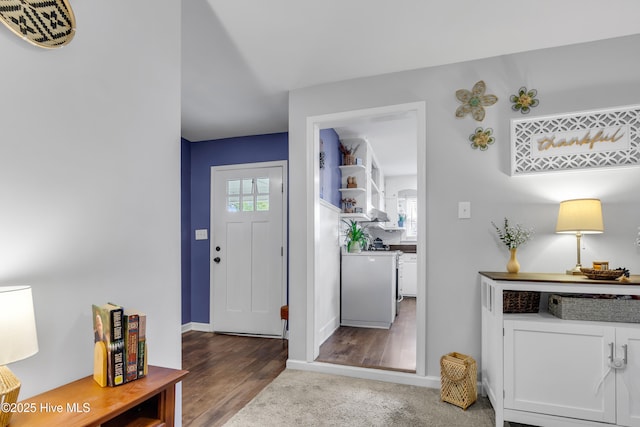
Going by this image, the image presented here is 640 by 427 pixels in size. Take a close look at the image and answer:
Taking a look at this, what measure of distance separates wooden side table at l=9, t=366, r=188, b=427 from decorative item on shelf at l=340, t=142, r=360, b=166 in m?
3.55

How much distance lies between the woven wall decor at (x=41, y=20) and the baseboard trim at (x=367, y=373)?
2.58 metres

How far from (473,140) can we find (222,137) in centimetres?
295

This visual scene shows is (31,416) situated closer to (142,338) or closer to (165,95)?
(142,338)

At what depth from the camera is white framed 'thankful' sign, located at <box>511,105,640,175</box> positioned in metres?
2.18

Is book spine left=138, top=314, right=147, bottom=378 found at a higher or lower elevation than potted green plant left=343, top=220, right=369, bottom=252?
→ lower

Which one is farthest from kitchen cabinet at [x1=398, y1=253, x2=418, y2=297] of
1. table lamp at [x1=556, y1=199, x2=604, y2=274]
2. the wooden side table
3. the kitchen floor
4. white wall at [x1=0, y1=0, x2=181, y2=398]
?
the wooden side table

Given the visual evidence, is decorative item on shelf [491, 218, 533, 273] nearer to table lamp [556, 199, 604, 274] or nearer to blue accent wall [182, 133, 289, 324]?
table lamp [556, 199, 604, 274]

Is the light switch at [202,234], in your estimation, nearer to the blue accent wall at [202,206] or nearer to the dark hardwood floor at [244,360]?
the blue accent wall at [202,206]

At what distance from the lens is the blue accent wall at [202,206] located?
4277 millimetres

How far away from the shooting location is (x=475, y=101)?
250cm

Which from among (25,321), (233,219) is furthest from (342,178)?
(25,321)

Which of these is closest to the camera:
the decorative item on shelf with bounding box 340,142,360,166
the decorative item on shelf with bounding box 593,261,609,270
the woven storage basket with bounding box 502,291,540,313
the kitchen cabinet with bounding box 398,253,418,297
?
the decorative item on shelf with bounding box 593,261,609,270

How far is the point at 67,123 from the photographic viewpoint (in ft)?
4.26

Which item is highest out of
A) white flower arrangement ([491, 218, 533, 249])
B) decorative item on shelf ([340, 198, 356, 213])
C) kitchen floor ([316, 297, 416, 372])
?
decorative item on shelf ([340, 198, 356, 213])
